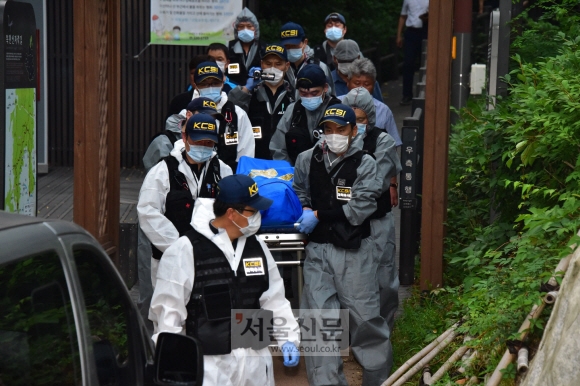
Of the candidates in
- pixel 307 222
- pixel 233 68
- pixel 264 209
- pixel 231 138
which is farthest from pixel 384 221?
pixel 233 68

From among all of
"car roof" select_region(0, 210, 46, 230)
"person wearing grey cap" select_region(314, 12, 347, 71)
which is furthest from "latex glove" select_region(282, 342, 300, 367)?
"person wearing grey cap" select_region(314, 12, 347, 71)

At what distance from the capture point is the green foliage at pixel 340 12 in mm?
18469

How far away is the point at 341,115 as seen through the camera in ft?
22.0

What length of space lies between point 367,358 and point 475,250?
3.82 ft

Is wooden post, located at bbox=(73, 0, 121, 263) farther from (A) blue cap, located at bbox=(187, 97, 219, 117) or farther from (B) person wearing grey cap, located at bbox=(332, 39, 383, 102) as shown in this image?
(B) person wearing grey cap, located at bbox=(332, 39, 383, 102)

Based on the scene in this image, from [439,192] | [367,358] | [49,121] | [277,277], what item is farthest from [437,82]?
[49,121]

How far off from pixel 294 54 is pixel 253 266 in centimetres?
476

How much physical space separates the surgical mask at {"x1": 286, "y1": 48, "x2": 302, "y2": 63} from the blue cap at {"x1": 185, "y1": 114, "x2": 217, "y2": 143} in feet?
9.81

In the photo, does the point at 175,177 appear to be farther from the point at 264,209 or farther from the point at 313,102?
the point at 264,209

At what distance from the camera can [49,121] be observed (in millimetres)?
13484

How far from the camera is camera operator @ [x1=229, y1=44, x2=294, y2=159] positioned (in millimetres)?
8492

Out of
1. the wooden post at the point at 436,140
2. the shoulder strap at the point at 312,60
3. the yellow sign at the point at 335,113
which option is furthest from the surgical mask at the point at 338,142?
the shoulder strap at the point at 312,60

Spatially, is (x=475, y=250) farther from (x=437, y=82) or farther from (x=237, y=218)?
(x=237, y=218)

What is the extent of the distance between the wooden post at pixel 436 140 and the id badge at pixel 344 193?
1.32 metres
